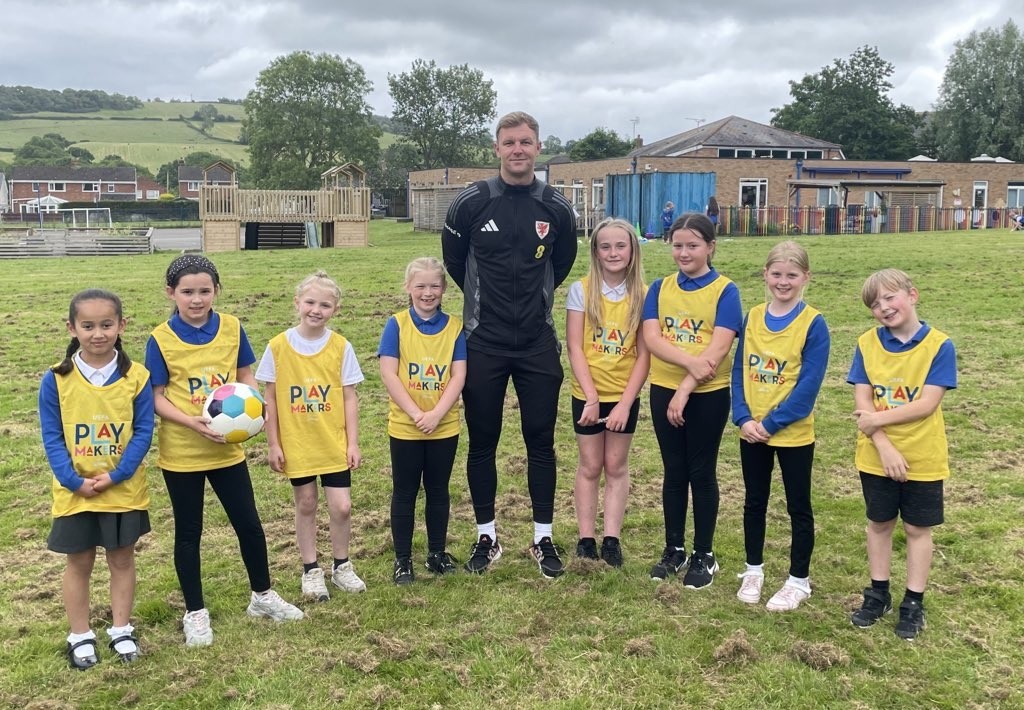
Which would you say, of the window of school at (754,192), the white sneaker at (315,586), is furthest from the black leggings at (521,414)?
the window of school at (754,192)

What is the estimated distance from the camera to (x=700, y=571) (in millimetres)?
4336

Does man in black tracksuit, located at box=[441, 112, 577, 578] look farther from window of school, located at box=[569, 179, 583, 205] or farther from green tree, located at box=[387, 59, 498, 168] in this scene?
green tree, located at box=[387, 59, 498, 168]

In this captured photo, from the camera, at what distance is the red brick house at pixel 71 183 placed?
95688 mm

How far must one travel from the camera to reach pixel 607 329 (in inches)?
177

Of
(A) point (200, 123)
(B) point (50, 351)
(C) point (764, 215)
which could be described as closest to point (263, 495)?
(B) point (50, 351)

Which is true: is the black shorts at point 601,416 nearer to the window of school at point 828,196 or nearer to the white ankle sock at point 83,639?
the white ankle sock at point 83,639

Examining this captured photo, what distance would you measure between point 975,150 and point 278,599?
7468 cm

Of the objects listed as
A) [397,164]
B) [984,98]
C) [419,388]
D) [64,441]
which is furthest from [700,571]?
[397,164]

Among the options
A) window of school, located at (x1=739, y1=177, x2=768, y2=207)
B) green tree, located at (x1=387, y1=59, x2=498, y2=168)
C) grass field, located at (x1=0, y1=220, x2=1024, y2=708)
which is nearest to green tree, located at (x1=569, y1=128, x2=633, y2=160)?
green tree, located at (x1=387, y1=59, x2=498, y2=168)

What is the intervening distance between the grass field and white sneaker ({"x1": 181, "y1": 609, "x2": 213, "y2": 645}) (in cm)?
6

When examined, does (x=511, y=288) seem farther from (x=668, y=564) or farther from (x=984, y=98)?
(x=984, y=98)

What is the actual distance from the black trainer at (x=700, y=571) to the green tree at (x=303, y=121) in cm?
6608

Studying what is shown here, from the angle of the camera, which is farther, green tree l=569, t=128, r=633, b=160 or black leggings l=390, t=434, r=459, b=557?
green tree l=569, t=128, r=633, b=160

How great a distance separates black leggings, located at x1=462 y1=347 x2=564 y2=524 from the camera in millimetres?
4461
